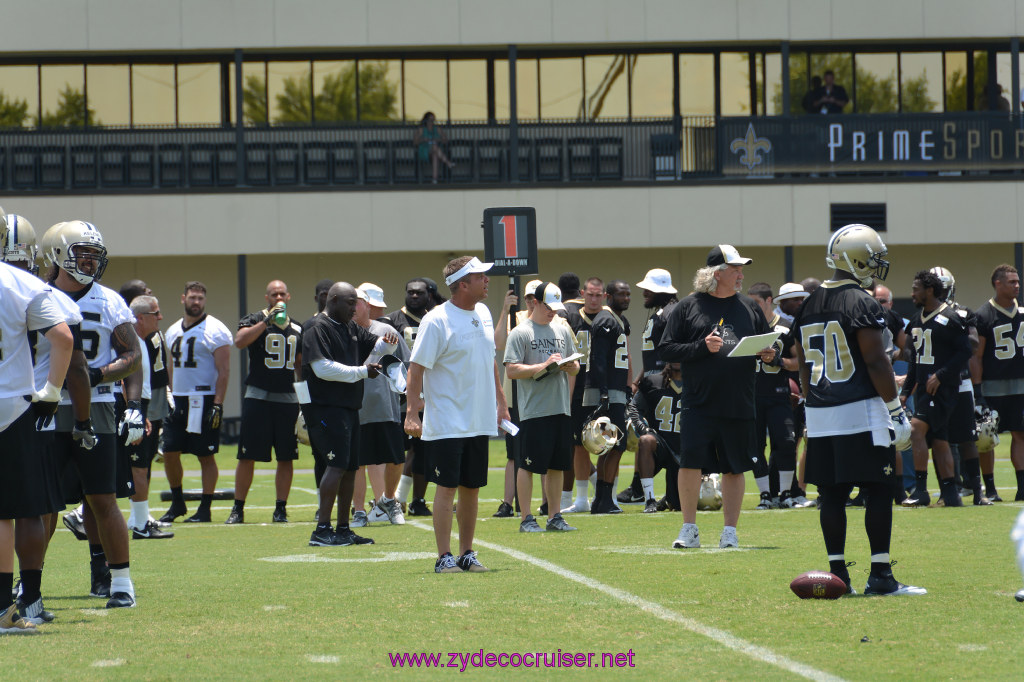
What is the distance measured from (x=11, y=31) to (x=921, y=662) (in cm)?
2751

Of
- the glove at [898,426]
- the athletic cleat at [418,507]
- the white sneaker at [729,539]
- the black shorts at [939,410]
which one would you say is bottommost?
the athletic cleat at [418,507]

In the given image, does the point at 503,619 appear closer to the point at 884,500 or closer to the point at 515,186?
the point at 884,500

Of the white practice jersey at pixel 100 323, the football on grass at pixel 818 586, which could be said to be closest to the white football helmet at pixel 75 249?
the white practice jersey at pixel 100 323

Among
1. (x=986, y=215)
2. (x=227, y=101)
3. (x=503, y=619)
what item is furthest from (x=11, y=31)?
(x=503, y=619)

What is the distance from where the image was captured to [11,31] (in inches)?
1156

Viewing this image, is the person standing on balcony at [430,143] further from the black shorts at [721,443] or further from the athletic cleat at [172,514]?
the black shorts at [721,443]

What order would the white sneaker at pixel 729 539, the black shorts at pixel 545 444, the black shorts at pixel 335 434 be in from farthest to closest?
the black shorts at pixel 545 444, the black shorts at pixel 335 434, the white sneaker at pixel 729 539

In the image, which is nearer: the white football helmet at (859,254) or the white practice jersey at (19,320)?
the white practice jersey at (19,320)

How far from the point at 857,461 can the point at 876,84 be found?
25848 mm

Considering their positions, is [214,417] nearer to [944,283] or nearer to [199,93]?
[944,283]

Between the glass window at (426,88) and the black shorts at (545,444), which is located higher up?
the glass window at (426,88)

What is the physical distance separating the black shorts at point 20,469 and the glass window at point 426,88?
81.9ft

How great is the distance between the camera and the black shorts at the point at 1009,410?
14.6 metres

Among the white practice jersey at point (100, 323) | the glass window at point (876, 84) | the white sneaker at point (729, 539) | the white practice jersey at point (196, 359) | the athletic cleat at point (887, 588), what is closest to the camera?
the athletic cleat at point (887, 588)
